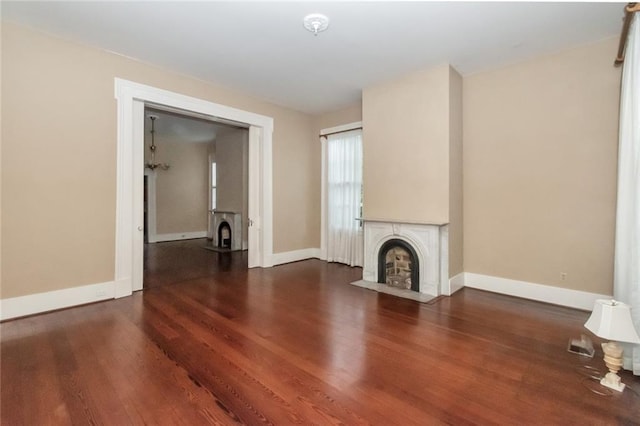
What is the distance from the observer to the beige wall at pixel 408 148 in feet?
13.0

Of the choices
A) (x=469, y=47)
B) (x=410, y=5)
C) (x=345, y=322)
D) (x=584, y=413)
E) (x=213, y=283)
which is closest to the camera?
(x=584, y=413)

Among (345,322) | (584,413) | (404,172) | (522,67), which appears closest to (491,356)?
(584,413)

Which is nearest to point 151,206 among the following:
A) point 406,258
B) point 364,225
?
point 364,225

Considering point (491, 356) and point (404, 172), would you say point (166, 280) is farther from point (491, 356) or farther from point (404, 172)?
point (491, 356)

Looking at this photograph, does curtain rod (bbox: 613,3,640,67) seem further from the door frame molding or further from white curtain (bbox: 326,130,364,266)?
the door frame molding

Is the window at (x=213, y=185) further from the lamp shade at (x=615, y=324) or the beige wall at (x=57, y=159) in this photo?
the lamp shade at (x=615, y=324)

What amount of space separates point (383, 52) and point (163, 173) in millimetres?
8035

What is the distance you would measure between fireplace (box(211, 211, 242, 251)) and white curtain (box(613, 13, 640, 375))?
6.92m

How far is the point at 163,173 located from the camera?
919cm

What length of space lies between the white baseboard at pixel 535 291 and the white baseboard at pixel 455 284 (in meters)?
0.12

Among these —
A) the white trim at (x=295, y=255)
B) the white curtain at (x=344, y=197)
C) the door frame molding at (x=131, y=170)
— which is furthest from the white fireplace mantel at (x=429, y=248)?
the door frame molding at (x=131, y=170)

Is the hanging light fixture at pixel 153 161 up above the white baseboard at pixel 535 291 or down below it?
above

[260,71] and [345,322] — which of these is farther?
[260,71]

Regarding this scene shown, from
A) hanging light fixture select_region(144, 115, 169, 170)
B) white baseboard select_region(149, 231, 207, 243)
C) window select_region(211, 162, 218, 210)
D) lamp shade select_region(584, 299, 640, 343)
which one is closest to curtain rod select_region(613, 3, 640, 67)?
lamp shade select_region(584, 299, 640, 343)
